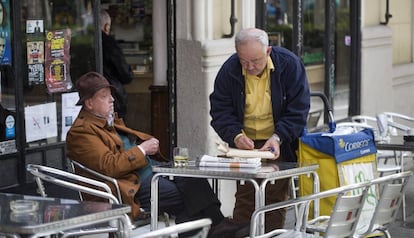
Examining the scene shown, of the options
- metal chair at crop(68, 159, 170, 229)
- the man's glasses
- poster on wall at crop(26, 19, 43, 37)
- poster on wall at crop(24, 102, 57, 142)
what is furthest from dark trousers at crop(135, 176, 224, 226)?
poster on wall at crop(26, 19, 43, 37)

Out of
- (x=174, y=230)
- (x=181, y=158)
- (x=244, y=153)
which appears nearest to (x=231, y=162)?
(x=244, y=153)

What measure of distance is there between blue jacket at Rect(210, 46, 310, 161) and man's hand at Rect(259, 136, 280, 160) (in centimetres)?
8

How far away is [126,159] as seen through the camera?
6266 millimetres

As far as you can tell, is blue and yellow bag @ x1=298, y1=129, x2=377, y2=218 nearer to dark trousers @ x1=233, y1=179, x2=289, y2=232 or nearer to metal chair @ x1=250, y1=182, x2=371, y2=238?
dark trousers @ x1=233, y1=179, x2=289, y2=232

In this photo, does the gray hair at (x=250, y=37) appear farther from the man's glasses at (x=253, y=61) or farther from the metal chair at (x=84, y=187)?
the metal chair at (x=84, y=187)

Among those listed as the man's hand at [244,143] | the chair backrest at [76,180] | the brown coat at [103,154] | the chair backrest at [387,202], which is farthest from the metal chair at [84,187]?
the chair backrest at [387,202]

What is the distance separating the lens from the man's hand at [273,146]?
21.2 ft

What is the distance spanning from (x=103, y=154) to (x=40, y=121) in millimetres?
1455

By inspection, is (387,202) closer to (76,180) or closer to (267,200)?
(267,200)

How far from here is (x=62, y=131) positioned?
25.5ft

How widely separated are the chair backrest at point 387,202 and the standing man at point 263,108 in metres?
0.81

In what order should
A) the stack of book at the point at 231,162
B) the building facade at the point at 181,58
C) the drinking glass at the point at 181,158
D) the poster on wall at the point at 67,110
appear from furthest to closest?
the poster on wall at the point at 67,110, the building facade at the point at 181,58, the drinking glass at the point at 181,158, the stack of book at the point at 231,162

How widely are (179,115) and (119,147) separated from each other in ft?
8.03

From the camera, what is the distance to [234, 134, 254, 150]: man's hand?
6605 millimetres
